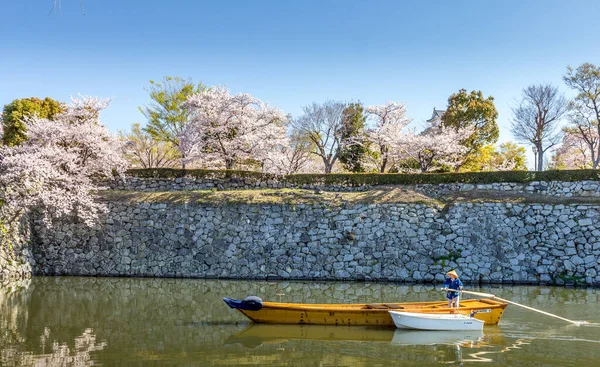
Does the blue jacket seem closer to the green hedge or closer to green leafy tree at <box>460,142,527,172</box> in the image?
the green hedge

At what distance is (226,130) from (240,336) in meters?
19.3

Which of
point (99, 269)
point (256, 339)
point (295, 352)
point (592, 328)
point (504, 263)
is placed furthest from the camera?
point (99, 269)

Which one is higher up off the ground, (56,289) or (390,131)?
(390,131)

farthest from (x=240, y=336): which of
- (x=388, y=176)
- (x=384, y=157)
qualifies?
(x=384, y=157)

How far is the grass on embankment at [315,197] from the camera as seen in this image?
21.1 metres

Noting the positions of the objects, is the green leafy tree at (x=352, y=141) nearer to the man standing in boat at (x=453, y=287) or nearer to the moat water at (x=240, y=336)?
the moat water at (x=240, y=336)

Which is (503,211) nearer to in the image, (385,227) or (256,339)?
(385,227)

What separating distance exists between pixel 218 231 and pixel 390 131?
1383 cm

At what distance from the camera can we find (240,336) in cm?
1065

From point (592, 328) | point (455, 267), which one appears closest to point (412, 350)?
point (592, 328)

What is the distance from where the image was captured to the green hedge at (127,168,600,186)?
22.4 metres

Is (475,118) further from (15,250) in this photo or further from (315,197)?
(15,250)

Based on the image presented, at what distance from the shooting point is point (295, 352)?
9.53m

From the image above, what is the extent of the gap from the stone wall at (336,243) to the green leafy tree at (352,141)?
10326mm
